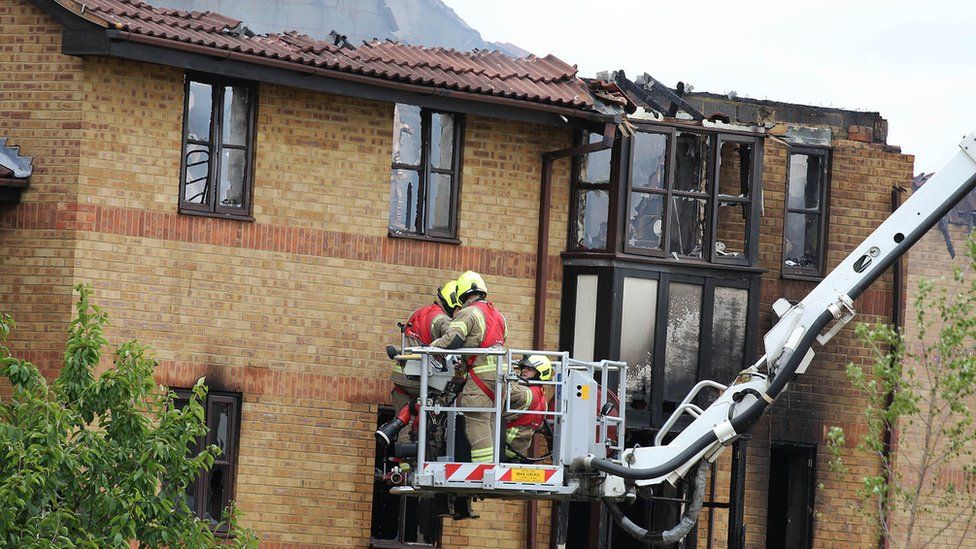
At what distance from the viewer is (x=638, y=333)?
2023 centimetres

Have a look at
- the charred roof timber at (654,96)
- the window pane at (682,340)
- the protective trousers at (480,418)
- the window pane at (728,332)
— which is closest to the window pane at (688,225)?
the window pane at (682,340)

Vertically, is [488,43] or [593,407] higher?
[488,43]

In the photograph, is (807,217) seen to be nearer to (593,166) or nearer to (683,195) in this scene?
(683,195)

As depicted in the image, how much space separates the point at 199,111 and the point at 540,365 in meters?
4.87

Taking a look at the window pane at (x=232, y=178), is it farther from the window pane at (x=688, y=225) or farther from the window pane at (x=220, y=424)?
the window pane at (x=688, y=225)

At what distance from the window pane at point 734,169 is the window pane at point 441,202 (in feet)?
10.7

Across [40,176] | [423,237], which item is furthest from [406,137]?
[40,176]

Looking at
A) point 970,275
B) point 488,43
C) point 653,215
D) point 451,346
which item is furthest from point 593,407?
point 488,43

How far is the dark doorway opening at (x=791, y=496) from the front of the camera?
22.0m

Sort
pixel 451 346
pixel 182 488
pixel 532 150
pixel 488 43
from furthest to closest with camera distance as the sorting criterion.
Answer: pixel 488 43
pixel 532 150
pixel 451 346
pixel 182 488

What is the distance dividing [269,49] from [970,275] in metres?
14.8

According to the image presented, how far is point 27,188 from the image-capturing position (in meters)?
18.2

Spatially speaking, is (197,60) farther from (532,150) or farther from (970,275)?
(970,275)

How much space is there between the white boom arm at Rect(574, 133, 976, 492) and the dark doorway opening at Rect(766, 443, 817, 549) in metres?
4.34
